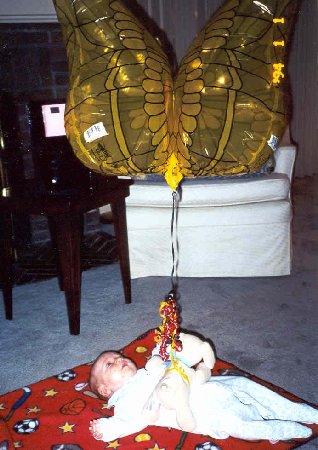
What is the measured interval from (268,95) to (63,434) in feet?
3.15

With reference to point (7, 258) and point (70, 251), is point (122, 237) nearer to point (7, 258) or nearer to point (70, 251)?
point (70, 251)

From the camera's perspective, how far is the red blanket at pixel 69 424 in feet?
3.86

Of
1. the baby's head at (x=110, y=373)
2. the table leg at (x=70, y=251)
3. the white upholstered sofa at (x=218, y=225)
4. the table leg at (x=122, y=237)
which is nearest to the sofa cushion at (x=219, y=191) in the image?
the white upholstered sofa at (x=218, y=225)

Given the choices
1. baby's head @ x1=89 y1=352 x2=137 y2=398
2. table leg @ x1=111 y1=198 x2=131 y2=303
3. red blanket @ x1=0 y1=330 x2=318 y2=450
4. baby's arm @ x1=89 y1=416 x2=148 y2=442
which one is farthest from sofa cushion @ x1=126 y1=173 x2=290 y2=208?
baby's arm @ x1=89 y1=416 x2=148 y2=442

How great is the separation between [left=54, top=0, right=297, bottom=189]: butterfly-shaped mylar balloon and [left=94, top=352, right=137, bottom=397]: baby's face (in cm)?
61

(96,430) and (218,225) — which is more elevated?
(218,225)

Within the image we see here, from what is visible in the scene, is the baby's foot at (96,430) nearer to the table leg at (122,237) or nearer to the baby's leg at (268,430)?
the baby's leg at (268,430)

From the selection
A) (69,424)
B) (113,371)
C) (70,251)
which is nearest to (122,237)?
(70,251)

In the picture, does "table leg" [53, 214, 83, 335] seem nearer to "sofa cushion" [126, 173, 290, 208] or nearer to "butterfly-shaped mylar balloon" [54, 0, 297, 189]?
"sofa cushion" [126, 173, 290, 208]

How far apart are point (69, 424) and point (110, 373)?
165mm

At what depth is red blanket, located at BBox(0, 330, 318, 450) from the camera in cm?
118

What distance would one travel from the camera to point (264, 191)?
2055 mm

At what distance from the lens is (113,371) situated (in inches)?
51.9

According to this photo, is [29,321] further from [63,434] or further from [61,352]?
[63,434]
